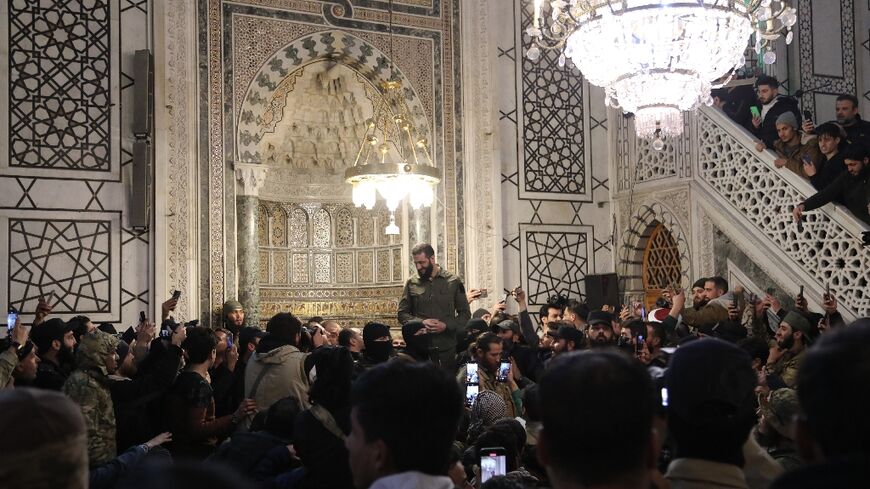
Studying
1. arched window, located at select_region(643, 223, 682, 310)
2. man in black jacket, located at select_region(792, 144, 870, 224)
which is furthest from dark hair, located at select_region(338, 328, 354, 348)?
arched window, located at select_region(643, 223, 682, 310)

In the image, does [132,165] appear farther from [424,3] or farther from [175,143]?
[424,3]

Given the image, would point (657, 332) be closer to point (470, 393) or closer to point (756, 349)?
point (756, 349)

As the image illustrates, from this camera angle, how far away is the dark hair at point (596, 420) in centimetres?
170

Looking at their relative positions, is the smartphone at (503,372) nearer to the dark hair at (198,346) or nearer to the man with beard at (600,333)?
the man with beard at (600,333)

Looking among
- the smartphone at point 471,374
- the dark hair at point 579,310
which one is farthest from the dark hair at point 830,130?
the smartphone at point 471,374

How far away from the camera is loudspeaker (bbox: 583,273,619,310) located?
11922mm

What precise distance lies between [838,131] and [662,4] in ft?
10.5

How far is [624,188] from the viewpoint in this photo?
12664 mm

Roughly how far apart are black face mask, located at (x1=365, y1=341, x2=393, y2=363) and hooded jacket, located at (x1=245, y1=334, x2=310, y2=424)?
82 centimetres

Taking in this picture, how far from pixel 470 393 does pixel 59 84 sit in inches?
263

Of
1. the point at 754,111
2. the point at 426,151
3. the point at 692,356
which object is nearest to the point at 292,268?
the point at 426,151

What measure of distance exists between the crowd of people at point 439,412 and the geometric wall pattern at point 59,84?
325 cm

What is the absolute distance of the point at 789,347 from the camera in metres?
6.73

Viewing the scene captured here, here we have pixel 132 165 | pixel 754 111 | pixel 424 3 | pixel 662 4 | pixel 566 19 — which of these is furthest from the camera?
pixel 424 3
